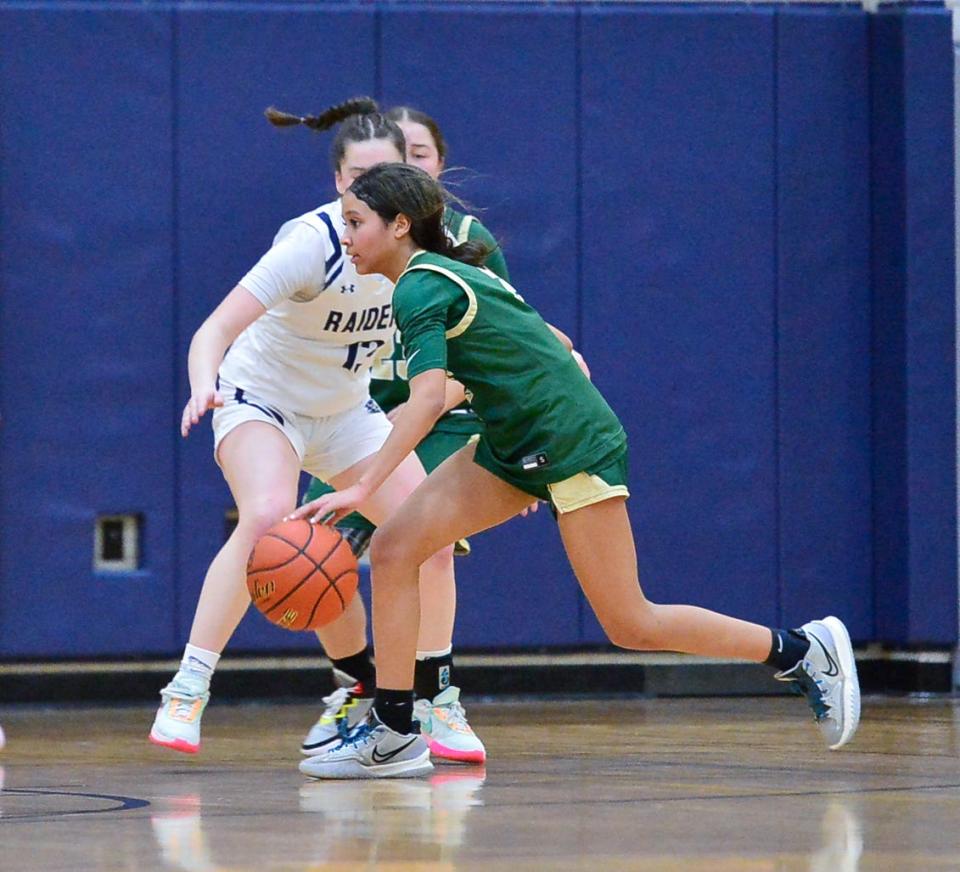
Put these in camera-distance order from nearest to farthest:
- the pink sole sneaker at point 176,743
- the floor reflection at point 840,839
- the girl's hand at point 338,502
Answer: the floor reflection at point 840,839 → the girl's hand at point 338,502 → the pink sole sneaker at point 176,743

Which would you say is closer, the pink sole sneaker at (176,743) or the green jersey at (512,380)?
the green jersey at (512,380)

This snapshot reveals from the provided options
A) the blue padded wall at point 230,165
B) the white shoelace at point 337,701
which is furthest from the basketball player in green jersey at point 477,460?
the blue padded wall at point 230,165

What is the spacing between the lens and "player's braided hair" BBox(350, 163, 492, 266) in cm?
505

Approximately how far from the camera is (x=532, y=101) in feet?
28.3

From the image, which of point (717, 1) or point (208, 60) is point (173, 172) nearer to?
point (208, 60)

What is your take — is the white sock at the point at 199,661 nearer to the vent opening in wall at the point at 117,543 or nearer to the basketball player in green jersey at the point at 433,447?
the basketball player in green jersey at the point at 433,447

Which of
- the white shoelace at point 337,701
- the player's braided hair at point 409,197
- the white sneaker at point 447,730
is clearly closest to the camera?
the player's braided hair at point 409,197

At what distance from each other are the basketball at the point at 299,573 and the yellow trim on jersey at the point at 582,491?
0.57 metres

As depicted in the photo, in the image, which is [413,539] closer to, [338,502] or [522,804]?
[338,502]

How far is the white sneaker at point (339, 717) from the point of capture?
5.81 metres

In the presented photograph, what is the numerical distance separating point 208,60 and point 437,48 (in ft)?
3.21

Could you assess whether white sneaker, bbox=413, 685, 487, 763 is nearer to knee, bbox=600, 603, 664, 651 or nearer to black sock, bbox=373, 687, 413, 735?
black sock, bbox=373, 687, 413, 735

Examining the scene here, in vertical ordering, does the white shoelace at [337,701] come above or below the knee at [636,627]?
below

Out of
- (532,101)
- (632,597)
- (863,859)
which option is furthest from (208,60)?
(863,859)
